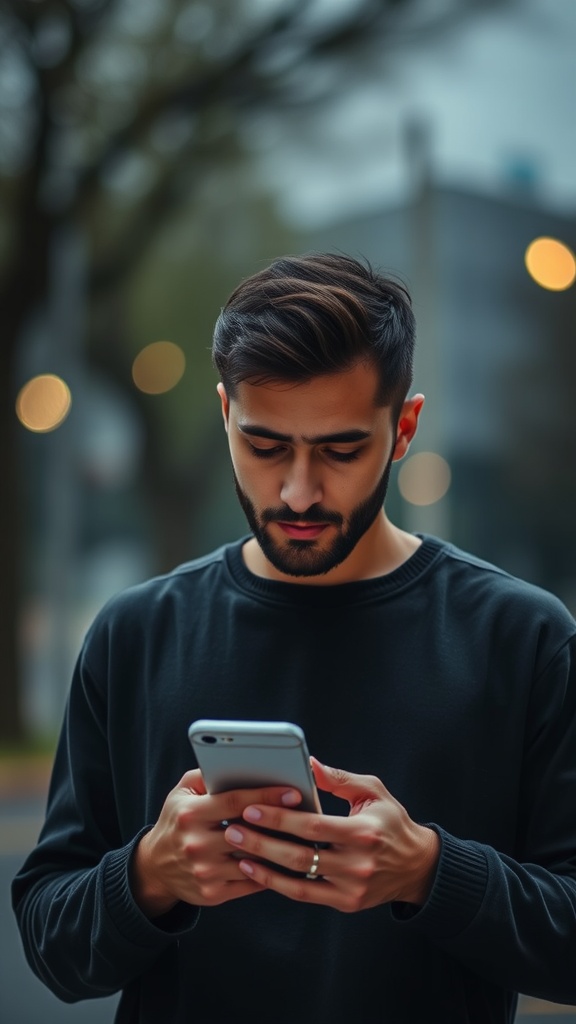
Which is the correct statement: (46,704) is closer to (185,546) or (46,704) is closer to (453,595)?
(185,546)

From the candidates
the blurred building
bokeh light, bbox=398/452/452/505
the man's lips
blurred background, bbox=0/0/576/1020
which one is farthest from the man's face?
bokeh light, bbox=398/452/452/505

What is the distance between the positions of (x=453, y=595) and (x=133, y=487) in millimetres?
6329

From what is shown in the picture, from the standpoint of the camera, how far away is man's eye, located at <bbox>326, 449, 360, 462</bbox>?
125cm

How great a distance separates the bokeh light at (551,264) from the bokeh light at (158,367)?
9.46 ft

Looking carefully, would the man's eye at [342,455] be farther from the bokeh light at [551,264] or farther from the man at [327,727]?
the bokeh light at [551,264]

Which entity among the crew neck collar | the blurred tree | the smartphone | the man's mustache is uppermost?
the blurred tree

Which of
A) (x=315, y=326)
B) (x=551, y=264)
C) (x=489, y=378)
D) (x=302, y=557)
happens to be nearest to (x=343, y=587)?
(x=302, y=557)

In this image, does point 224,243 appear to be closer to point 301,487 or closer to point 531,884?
point 301,487

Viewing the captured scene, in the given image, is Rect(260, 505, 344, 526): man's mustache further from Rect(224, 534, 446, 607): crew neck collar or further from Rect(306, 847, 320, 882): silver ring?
Rect(306, 847, 320, 882): silver ring

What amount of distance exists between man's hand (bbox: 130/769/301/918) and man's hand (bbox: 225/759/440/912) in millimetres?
12

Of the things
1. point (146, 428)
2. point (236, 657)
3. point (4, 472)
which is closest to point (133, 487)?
point (146, 428)

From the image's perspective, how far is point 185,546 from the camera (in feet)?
24.0

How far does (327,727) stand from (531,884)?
250mm

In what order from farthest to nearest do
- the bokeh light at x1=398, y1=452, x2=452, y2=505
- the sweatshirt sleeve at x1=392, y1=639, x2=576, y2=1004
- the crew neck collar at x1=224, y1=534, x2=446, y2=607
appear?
the bokeh light at x1=398, y1=452, x2=452, y2=505 → the crew neck collar at x1=224, y1=534, x2=446, y2=607 → the sweatshirt sleeve at x1=392, y1=639, x2=576, y2=1004
